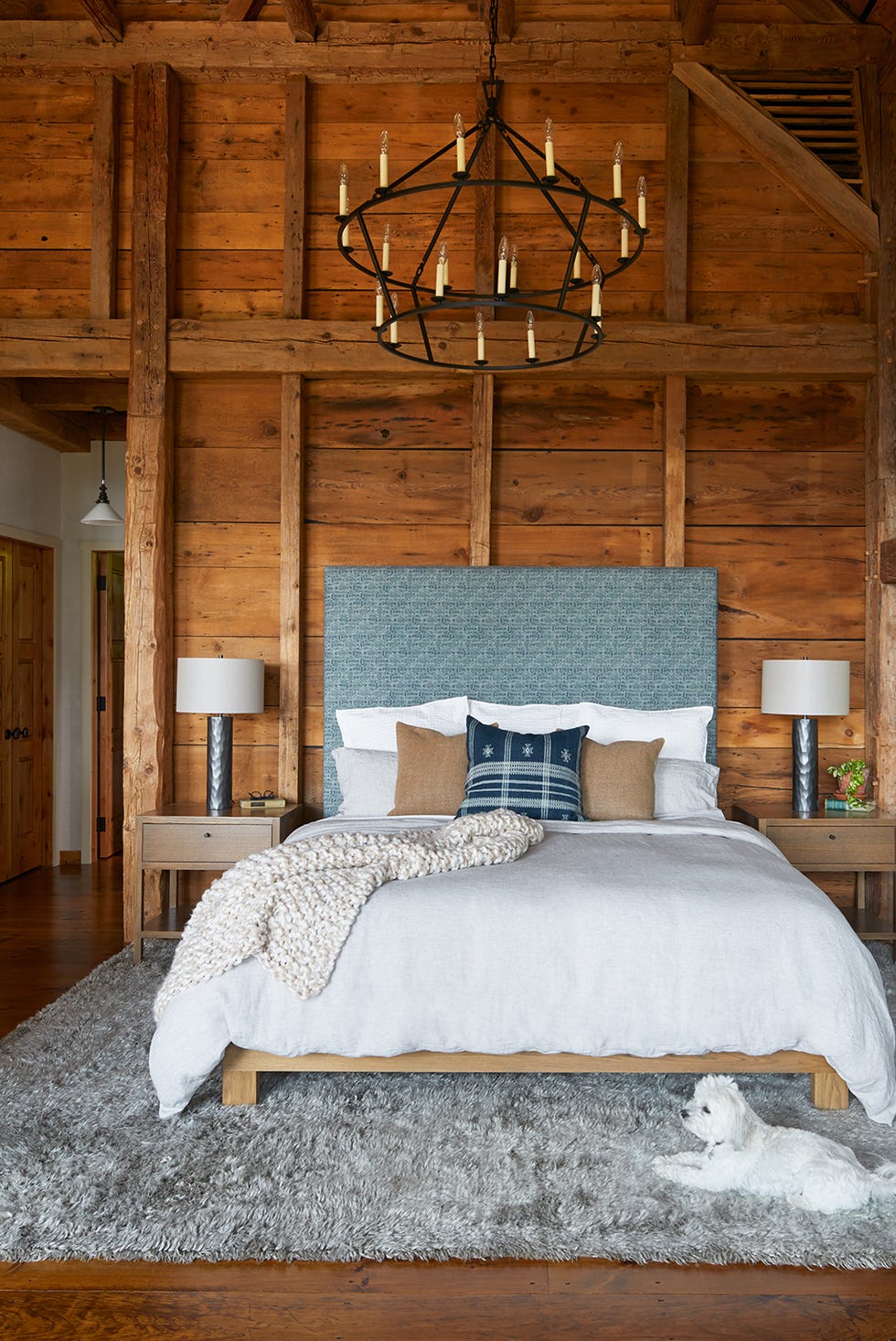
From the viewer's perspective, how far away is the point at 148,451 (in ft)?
15.3

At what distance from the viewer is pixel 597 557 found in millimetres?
4824

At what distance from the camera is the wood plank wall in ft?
15.7

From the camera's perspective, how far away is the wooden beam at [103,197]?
4.73 metres

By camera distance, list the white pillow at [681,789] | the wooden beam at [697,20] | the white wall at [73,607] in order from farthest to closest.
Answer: the white wall at [73,607], the wooden beam at [697,20], the white pillow at [681,789]

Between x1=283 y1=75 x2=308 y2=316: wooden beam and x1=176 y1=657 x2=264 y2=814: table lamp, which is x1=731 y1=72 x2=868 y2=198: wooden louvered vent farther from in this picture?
x1=176 y1=657 x2=264 y2=814: table lamp

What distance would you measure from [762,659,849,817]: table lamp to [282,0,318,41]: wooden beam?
3.60 m

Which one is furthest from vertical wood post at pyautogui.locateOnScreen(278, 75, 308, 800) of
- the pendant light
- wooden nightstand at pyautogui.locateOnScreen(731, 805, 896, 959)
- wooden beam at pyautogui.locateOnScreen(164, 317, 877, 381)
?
wooden nightstand at pyautogui.locateOnScreen(731, 805, 896, 959)

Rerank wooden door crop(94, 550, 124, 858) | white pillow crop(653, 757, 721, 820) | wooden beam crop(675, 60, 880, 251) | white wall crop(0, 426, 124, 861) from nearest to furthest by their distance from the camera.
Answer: white pillow crop(653, 757, 721, 820) → wooden beam crop(675, 60, 880, 251) → white wall crop(0, 426, 124, 861) → wooden door crop(94, 550, 124, 858)

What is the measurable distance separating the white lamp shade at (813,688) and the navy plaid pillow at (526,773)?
0.99m

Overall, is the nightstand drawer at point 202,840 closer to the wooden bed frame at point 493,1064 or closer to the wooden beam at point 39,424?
the wooden bed frame at point 493,1064

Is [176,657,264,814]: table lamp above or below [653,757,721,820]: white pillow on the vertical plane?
above

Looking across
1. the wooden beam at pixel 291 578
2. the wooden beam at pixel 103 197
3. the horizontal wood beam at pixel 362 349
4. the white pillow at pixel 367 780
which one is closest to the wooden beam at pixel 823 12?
the horizontal wood beam at pixel 362 349

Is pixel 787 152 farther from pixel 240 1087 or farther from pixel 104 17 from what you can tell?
pixel 240 1087

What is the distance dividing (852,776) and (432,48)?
3.86m
